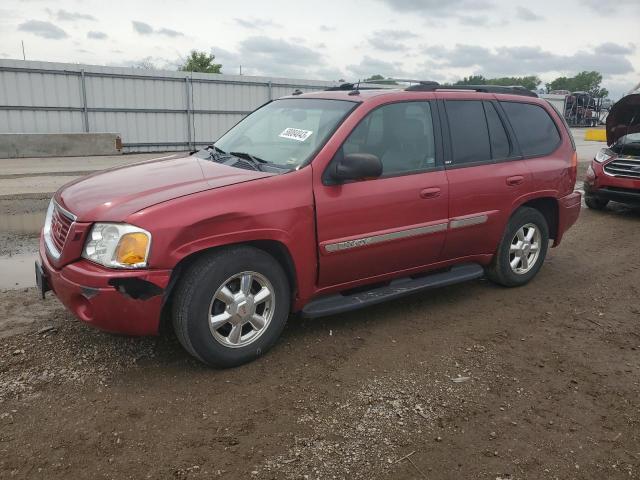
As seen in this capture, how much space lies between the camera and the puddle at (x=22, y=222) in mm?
7184

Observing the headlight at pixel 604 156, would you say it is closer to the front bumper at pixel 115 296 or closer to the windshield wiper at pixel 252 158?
the windshield wiper at pixel 252 158

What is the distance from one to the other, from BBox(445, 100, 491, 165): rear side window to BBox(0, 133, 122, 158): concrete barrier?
46.4 ft

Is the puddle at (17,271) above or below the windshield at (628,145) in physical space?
below

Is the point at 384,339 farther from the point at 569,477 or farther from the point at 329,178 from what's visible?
the point at 569,477

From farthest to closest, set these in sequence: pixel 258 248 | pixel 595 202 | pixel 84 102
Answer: pixel 84 102, pixel 595 202, pixel 258 248

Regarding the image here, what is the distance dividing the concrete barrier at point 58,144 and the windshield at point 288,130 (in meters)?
12.8

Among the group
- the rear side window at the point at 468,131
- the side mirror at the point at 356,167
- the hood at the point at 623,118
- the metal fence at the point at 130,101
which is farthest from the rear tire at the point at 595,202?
the metal fence at the point at 130,101

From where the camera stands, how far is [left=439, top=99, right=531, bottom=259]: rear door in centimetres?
450

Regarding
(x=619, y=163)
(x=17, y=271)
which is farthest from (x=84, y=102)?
(x=619, y=163)

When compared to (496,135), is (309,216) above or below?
below

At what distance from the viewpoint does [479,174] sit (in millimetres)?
4625

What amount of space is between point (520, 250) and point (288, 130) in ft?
8.22

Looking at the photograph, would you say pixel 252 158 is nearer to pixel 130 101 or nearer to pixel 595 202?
pixel 595 202

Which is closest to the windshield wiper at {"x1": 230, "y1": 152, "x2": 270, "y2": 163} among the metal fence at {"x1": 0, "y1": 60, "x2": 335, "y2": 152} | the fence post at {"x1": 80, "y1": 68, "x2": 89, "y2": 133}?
the metal fence at {"x1": 0, "y1": 60, "x2": 335, "y2": 152}
